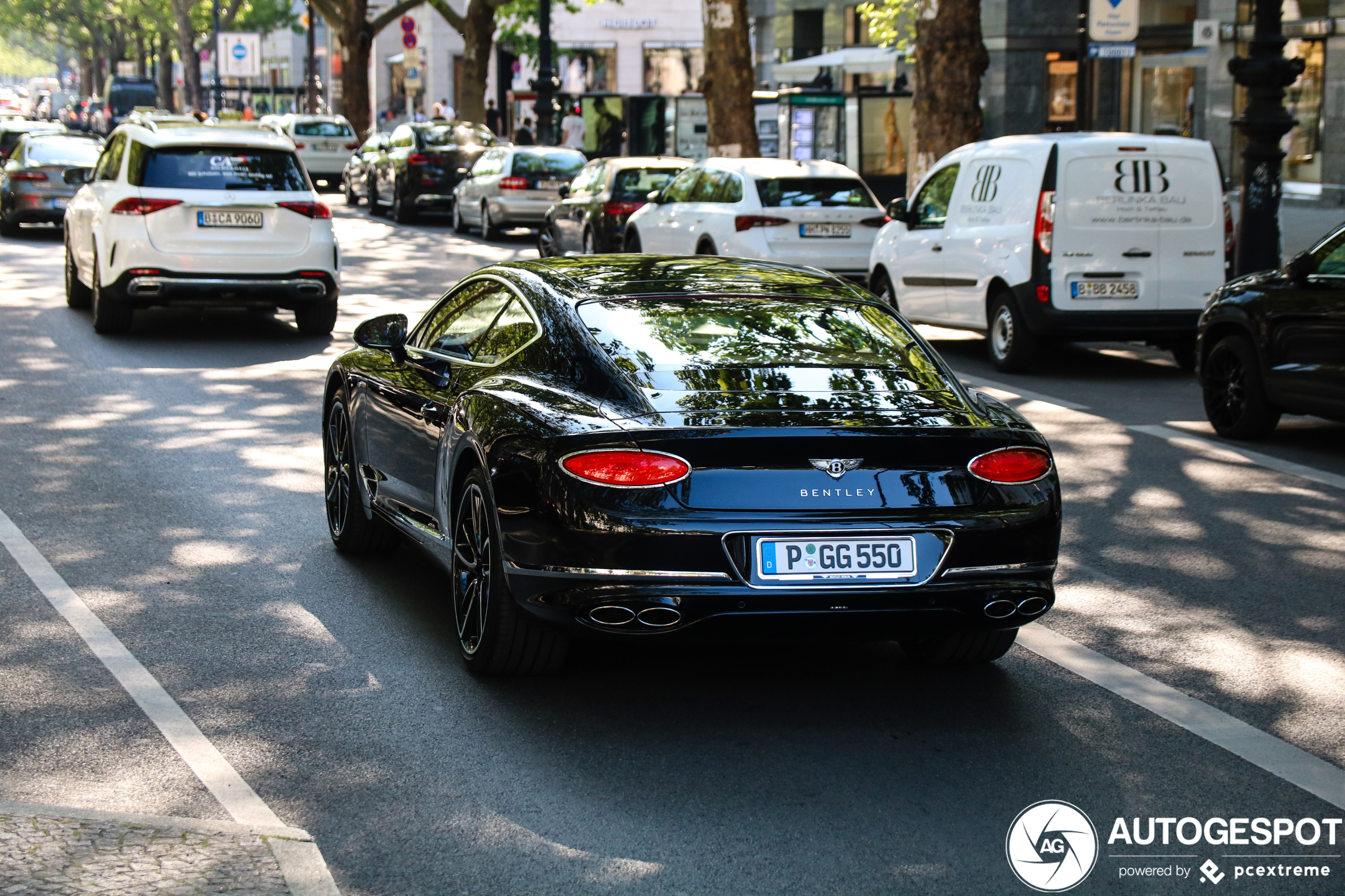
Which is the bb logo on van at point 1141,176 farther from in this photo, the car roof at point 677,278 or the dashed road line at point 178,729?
the dashed road line at point 178,729

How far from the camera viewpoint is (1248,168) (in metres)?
15.7

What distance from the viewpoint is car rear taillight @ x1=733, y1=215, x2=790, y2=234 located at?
18.0 meters

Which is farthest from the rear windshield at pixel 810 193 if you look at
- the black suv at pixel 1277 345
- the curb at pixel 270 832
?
the curb at pixel 270 832

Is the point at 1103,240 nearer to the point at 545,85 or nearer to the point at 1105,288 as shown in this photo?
the point at 1105,288

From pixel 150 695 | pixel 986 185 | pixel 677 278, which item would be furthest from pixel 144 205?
pixel 150 695

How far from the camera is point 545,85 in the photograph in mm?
38125

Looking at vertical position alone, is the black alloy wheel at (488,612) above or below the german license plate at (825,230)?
below

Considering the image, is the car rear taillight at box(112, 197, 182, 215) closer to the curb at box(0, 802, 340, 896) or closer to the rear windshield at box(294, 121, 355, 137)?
the curb at box(0, 802, 340, 896)

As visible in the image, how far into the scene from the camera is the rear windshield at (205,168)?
15.3 meters

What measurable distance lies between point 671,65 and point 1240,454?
60.8 m

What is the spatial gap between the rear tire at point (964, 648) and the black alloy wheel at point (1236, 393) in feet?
18.2

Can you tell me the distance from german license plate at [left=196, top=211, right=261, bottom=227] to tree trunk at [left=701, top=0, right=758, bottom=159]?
12.9 meters

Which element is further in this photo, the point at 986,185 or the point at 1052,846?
the point at 986,185

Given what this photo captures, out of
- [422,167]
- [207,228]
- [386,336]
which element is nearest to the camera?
[386,336]
